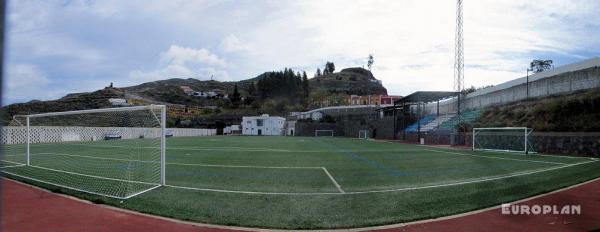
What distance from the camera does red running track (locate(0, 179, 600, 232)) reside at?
6215 mm

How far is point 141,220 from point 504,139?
86.9 ft

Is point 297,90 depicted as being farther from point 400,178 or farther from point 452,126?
point 400,178

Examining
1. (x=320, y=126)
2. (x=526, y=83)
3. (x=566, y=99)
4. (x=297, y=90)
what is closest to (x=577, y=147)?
(x=566, y=99)

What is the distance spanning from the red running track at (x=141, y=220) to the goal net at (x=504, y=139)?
18803 millimetres

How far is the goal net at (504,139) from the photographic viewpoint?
25.6 meters

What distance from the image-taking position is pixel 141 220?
6656mm

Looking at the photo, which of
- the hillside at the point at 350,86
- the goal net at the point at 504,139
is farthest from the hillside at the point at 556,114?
the hillside at the point at 350,86

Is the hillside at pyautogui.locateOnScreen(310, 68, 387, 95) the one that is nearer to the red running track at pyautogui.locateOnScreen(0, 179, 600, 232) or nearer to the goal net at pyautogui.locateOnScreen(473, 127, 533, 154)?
the goal net at pyautogui.locateOnScreen(473, 127, 533, 154)

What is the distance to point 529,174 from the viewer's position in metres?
12.8

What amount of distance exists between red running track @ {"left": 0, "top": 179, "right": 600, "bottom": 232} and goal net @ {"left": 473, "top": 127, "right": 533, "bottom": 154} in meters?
18.8

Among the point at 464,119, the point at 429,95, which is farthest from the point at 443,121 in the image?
the point at 464,119

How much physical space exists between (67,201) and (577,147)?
2381 centimetres

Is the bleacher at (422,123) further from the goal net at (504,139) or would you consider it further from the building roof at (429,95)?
the goal net at (504,139)

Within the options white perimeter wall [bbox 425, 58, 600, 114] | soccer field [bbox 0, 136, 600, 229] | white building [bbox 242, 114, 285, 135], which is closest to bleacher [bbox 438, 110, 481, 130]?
white perimeter wall [bbox 425, 58, 600, 114]
